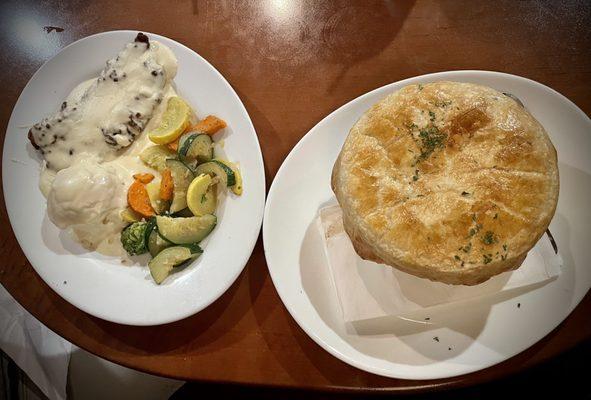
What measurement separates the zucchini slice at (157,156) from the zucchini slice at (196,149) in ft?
0.39

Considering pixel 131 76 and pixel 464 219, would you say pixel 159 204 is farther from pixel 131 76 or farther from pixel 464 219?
pixel 464 219

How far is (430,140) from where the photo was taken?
5.37 feet

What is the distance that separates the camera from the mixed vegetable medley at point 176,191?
87.0 inches

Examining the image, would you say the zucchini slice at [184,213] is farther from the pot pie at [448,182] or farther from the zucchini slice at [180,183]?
the pot pie at [448,182]

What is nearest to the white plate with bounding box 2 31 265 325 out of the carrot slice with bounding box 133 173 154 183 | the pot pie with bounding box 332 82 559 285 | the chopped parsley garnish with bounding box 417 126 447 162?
the carrot slice with bounding box 133 173 154 183

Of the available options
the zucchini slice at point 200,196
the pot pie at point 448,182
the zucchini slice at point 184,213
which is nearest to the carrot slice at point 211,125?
the zucchini slice at point 200,196

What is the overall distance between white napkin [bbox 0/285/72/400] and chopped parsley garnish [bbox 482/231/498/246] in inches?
104

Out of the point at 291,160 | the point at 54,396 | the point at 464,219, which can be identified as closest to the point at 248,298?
the point at 291,160

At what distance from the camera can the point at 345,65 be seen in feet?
8.27

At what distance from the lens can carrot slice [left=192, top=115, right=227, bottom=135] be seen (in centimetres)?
235

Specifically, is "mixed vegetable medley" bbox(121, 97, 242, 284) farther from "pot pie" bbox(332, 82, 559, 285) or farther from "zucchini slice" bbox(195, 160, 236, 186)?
"pot pie" bbox(332, 82, 559, 285)

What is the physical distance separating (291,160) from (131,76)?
42.6 inches

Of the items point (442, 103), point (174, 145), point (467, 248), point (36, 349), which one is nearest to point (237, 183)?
point (174, 145)

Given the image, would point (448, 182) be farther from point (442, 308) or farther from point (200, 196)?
point (200, 196)
